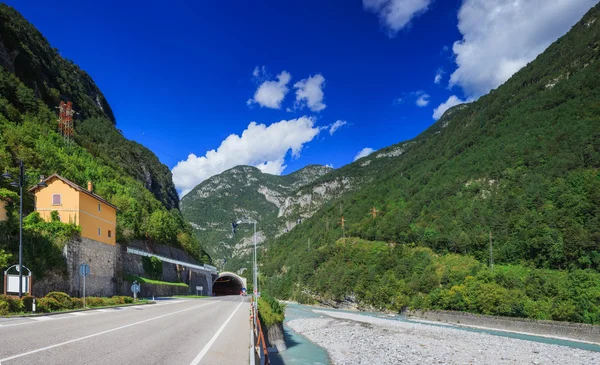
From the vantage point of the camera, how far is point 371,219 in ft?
423

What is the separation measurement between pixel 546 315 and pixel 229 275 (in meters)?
92.7

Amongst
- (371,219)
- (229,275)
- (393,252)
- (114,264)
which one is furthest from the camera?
(371,219)

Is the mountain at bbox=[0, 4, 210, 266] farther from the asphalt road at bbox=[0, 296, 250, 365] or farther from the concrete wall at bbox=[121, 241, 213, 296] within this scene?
the asphalt road at bbox=[0, 296, 250, 365]

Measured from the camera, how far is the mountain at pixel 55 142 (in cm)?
4403

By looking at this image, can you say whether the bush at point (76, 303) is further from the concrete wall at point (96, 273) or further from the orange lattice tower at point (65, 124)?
the orange lattice tower at point (65, 124)

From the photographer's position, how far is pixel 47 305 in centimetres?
2086

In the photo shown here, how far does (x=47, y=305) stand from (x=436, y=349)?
23487 millimetres

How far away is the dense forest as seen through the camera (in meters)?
53.4

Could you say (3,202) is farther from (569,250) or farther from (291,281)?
(291,281)

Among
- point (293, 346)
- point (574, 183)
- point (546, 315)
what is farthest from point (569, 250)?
point (293, 346)

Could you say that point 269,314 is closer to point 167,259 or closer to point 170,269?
point 167,259

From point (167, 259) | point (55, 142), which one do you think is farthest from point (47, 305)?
point (167, 259)

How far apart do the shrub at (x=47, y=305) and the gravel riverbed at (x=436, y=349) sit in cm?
1526

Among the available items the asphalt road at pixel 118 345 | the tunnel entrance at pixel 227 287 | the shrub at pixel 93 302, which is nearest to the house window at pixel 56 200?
the shrub at pixel 93 302
